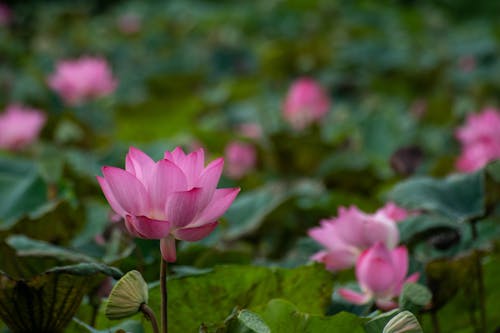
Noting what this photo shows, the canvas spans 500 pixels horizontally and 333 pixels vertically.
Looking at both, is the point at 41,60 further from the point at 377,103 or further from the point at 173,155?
the point at 173,155

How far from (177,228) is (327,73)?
247 centimetres

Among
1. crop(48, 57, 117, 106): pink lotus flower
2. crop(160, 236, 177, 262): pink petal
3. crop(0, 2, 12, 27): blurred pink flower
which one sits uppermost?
crop(0, 2, 12, 27): blurred pink flower

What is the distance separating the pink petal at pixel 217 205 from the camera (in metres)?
0.74

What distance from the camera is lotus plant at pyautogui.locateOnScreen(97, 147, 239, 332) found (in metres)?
0.72

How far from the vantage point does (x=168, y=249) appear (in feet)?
2.46

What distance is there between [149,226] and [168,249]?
0.04 metres

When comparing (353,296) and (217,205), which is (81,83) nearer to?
(353,296)

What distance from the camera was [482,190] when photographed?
1.11 metres

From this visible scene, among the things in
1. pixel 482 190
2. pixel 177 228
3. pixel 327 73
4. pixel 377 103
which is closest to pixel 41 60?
pixel 327 73

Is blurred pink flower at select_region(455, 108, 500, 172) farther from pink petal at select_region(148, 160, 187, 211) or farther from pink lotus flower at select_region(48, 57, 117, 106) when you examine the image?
pink lotus flower at select_region(48, 57, 117, 106)

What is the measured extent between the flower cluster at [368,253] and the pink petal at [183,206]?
24 cm

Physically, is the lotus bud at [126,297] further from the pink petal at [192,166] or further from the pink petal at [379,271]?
the pink petal at [379,271]

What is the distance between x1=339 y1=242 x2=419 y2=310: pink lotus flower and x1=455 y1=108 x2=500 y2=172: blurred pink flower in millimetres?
453

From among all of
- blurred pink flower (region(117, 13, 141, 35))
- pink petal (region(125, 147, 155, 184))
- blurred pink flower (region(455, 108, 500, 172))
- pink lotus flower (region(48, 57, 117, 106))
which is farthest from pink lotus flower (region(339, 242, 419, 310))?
blurred pink flower (region(117, 13, 141, 35))
